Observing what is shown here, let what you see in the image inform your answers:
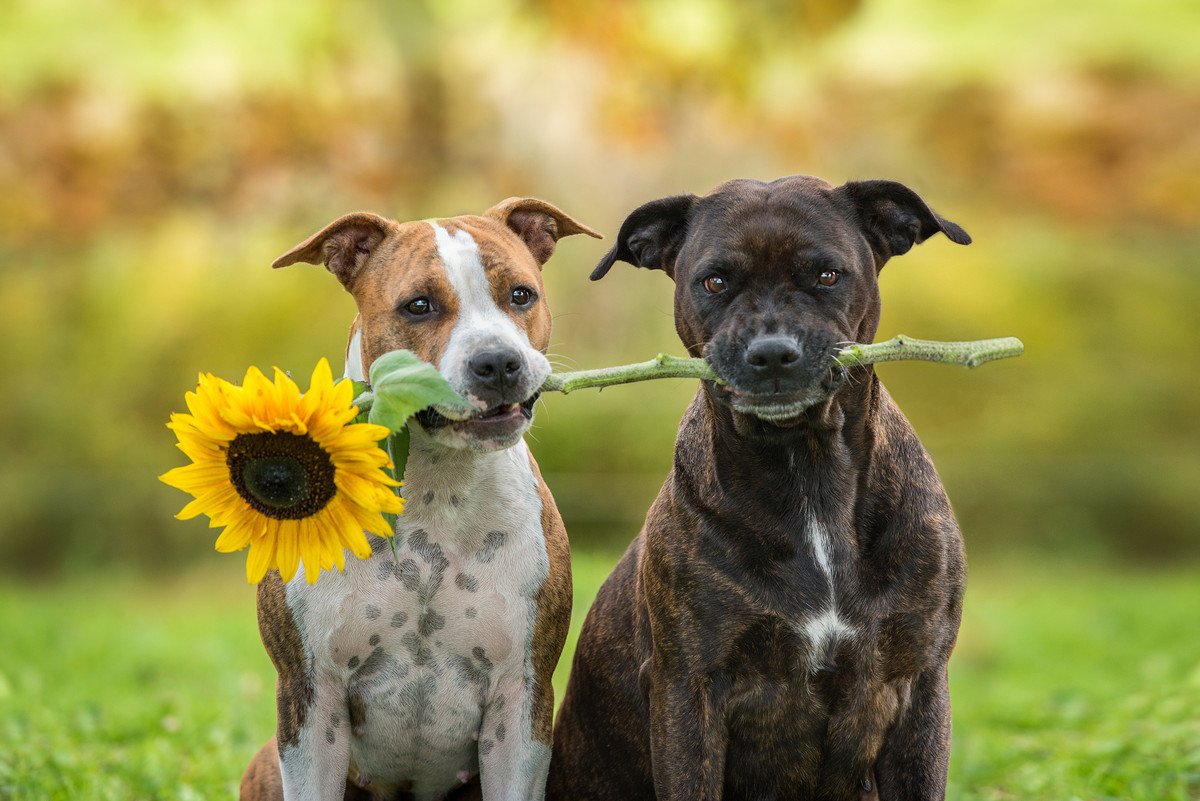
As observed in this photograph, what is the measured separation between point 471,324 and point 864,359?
1117 mm

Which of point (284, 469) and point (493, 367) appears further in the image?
point (493, 367)

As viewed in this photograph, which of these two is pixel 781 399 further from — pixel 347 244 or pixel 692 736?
pixel 347 244

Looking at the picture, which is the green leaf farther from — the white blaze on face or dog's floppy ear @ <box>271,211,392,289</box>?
dog's floppy ear @ <box>271,211,392,289</box>

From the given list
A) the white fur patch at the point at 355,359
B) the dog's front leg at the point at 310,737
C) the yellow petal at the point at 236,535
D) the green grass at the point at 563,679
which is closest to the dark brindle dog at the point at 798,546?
the dog's front leg at the point at 310,737

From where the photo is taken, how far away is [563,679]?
701 cm

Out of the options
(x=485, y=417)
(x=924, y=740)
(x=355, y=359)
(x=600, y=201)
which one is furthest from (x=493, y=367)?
(x=600, y=201)

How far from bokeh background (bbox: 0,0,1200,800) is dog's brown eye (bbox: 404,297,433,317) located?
626 centimetres

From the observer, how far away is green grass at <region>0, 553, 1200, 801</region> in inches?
196

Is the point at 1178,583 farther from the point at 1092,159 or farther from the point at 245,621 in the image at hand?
the point at 245,621

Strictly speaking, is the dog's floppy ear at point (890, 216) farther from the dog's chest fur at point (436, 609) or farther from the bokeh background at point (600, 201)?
the bokeh background at point (600, 201)

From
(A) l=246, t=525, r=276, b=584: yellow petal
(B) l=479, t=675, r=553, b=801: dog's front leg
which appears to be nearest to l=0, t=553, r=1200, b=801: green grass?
(B) l=479, t=675, r=553, b=801: dog's front leg

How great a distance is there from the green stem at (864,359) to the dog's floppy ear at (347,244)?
778mm

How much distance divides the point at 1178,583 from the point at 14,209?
9879 millimetres

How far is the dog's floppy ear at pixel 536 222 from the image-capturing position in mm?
4469
